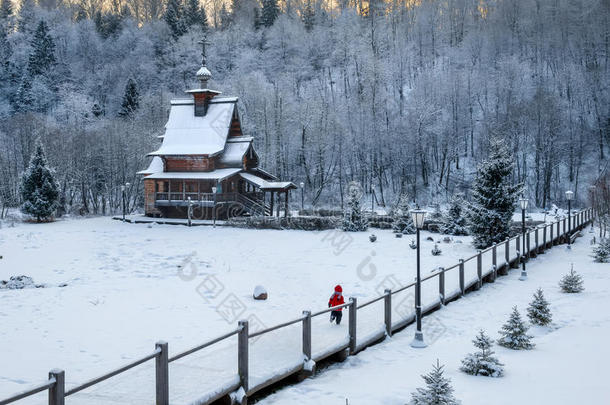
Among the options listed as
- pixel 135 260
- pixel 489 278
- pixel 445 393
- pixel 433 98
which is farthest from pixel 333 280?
pixel 433 98

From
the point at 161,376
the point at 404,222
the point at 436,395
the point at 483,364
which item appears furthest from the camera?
the point at 404,222

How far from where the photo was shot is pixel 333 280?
19.2m

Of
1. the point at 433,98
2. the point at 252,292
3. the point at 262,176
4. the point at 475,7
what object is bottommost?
the point at 252,292

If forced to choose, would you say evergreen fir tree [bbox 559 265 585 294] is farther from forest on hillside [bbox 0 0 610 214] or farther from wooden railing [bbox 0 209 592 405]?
forest on hillside [bbox 0 0 610 214]

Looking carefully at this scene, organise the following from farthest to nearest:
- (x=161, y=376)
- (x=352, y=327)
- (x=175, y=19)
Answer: (x=175, y=19) → (x=352, y=327) → (x=161, y=376)

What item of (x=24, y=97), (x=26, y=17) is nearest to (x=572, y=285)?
(x=24, y=97)

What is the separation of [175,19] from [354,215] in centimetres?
7333

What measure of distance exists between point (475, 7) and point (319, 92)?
35.0m

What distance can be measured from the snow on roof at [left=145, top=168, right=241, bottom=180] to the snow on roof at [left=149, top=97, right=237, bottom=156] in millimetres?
1743

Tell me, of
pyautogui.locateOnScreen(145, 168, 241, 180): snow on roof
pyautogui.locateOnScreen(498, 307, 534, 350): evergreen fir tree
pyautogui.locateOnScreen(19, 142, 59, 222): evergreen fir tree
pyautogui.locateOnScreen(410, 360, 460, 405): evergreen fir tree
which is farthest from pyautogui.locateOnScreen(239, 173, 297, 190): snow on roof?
pyautogui.locateOnScreen(410, 360, 460, 405): evergreen fir tree

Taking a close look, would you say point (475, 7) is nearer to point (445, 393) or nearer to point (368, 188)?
point (368, 188)

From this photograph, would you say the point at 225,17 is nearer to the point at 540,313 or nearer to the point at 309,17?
the point at 309,17

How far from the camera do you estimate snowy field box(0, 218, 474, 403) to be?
10523 mm

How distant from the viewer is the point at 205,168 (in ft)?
136
